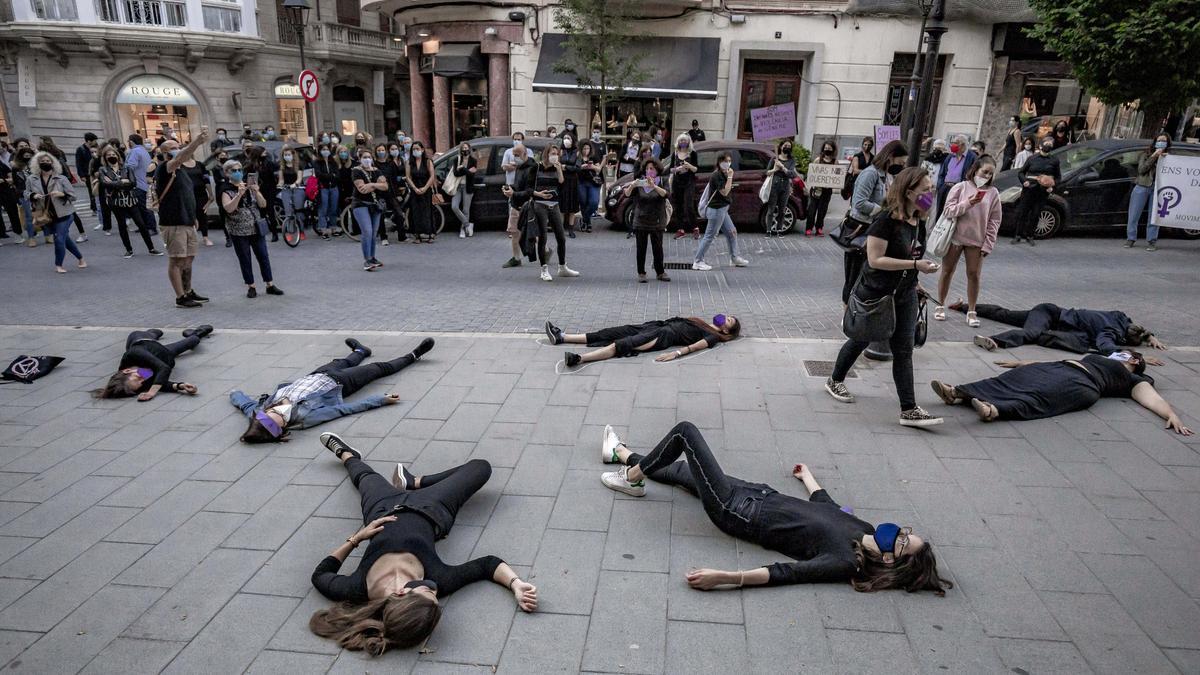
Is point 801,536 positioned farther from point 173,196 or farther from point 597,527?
point 173,196

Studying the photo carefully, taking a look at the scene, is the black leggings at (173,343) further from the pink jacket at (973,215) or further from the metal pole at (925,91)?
the pink jacket at (973,215)

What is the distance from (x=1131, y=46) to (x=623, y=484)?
1283cm

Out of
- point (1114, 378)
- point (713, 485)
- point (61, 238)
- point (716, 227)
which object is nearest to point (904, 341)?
point (1114, 378)

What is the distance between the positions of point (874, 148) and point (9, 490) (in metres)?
14.6

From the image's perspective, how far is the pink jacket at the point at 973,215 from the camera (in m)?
7.29

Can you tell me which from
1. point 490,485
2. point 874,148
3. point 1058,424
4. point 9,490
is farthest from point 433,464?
point 874,148

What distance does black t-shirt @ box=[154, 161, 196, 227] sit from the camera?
322 inches

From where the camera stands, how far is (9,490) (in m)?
4.53

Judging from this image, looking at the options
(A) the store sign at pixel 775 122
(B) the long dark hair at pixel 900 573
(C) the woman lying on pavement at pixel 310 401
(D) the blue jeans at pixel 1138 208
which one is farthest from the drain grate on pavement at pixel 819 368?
(A) the store sign at pixel 775 122

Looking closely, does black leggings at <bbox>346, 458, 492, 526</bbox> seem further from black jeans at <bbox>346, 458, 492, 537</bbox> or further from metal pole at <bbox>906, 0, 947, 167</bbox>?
metal pole at <bbox>906, 0, 947, 167</bbox>

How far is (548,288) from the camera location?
376 inches

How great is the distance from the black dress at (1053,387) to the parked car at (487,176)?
9.81 m

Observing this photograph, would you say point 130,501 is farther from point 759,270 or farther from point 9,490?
point 759,270

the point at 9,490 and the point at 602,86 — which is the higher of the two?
the point at 602,86
